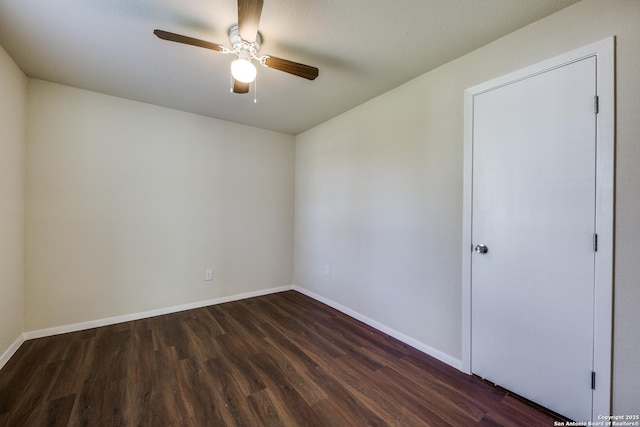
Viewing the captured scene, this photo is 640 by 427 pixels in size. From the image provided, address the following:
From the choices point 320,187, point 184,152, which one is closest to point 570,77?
point 320,187

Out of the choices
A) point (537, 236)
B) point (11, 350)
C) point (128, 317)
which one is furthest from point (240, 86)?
point (11, 350)

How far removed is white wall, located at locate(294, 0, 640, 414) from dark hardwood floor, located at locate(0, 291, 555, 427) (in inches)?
15.9

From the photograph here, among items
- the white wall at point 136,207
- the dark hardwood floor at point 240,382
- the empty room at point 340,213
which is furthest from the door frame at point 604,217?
the white wall at point 136,207

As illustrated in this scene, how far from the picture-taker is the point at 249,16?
53.8 inches

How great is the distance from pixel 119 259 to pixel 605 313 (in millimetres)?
3917

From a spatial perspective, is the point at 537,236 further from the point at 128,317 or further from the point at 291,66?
the point at 128,317

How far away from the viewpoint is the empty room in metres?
1.47

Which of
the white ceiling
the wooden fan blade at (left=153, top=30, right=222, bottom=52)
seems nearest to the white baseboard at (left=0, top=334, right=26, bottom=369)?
the white ceiling

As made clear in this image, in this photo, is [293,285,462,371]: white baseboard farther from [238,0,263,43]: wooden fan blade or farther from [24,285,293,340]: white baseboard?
[238,0,263,43]: wooden fan blade

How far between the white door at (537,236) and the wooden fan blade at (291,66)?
1.24 m

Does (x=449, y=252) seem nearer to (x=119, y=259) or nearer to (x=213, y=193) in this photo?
(x=213, y=193)

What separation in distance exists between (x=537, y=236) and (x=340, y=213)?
1946mm

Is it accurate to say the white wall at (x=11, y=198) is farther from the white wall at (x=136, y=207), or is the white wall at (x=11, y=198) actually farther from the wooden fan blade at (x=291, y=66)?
the wooden fan blade at (x=291, y=66)

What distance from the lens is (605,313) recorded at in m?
1.38
